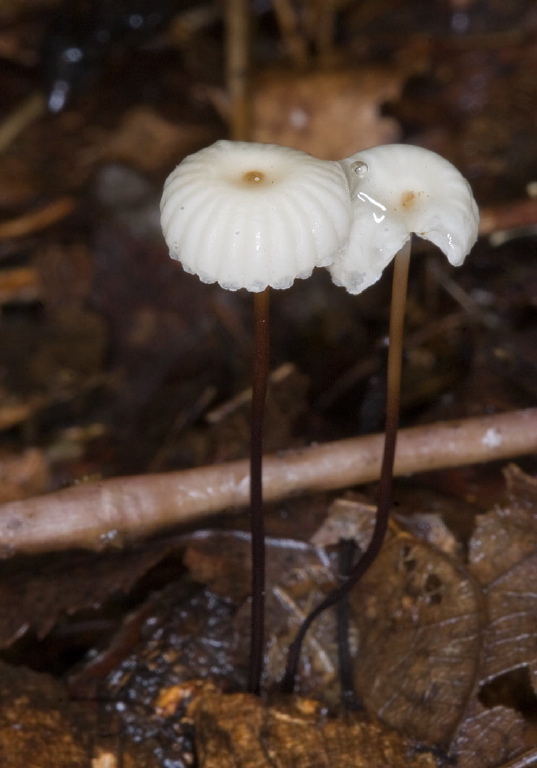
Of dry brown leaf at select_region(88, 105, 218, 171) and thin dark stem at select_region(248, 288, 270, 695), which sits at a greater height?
dry brown leaf at select_region(88, 105, 218, 171)

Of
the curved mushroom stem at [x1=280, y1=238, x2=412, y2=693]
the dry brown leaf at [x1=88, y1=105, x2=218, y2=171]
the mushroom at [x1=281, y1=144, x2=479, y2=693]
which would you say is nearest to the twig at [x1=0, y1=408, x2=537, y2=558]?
the curved mushroom stem at [x1=280, y1=238, x2=412, y2=693]

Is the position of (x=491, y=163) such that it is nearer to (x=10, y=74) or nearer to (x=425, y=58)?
(x=425, y=58)

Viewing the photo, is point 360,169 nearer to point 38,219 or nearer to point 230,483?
point 230,483

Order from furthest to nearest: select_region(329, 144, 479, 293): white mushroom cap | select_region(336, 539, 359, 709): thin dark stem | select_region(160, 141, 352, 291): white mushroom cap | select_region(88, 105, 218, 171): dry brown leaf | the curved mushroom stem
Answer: select_region(88, 105, 218, 171): dry brown leaf
select_region(336, 539, 359, 709): thin dark stem
the curved mushroom stem
select_region(329, 144, 479, 293): white mushroom cap
select_region(160, 141, 352, 291): white mushroom cap

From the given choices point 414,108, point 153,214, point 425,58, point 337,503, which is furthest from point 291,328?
point 425,58

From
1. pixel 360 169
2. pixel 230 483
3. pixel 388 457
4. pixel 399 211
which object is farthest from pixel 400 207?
pixel 230 483

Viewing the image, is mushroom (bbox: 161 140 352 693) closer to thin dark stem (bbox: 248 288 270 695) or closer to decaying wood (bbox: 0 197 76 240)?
thin dark stem (bbox: 248 288 270 695)
